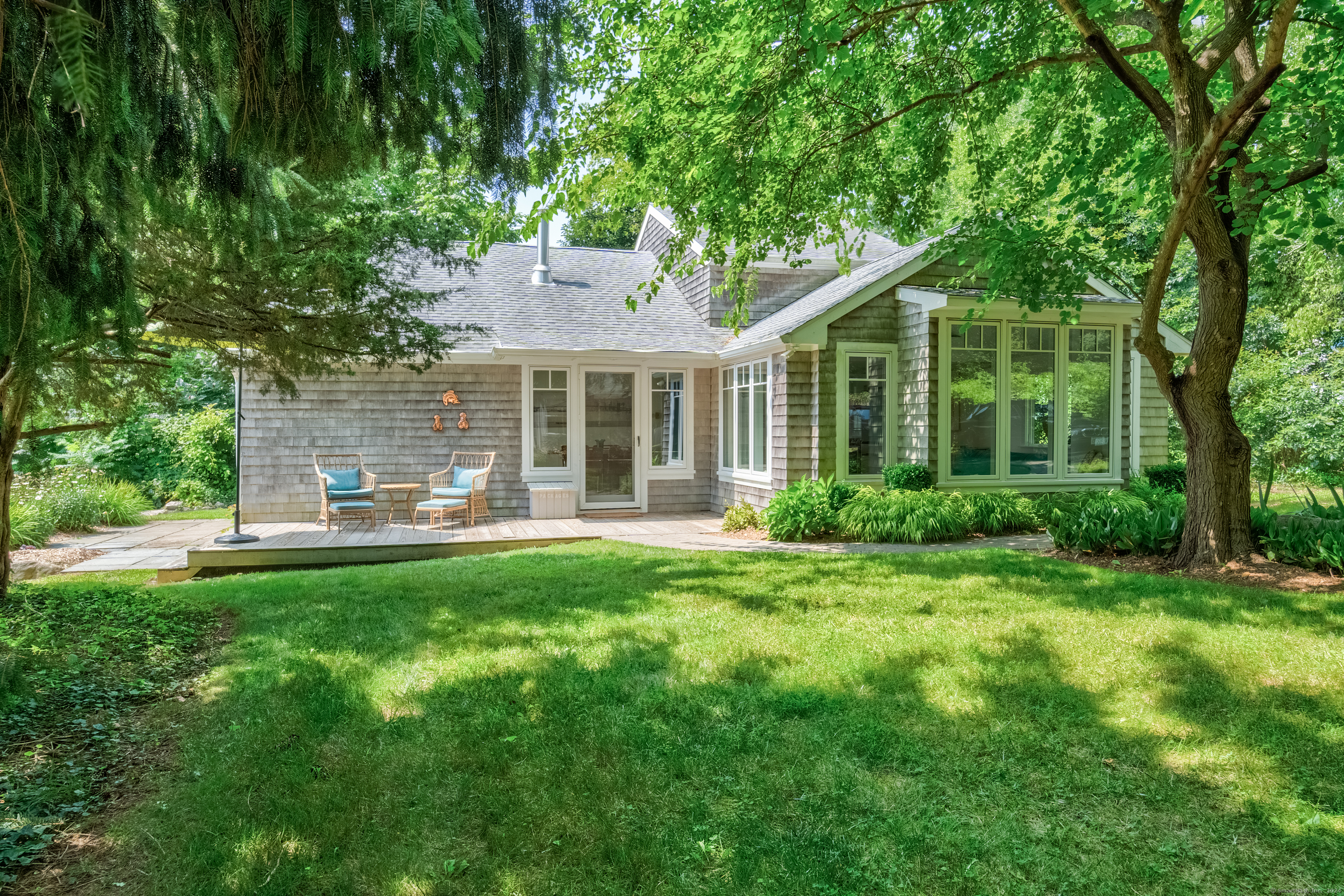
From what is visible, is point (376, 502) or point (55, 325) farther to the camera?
Answer: point (376, 502)

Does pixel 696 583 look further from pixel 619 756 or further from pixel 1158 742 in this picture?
pixel 1158 742

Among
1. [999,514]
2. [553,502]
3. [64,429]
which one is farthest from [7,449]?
[999,514]

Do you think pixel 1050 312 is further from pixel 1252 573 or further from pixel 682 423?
pixel 682 423

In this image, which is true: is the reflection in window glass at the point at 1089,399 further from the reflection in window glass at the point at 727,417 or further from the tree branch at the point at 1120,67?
the reflection in window glass at the point at 727,417

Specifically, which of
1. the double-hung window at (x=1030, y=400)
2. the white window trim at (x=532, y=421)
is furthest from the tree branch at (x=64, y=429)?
the double-hung window at (x=1030, y=400)

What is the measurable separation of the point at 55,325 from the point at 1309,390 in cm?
1832

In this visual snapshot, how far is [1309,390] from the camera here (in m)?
14.5

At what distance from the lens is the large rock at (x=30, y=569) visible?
8.57 m

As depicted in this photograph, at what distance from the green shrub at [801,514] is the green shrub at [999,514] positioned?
1.71m

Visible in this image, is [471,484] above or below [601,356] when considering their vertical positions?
below

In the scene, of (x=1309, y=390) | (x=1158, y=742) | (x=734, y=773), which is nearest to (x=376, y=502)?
(x=734, y=773)

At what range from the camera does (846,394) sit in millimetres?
10773

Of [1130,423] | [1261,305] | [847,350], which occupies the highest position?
[1261,305]

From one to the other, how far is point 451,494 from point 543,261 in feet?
18.2
